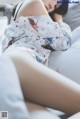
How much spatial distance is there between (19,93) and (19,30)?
605mm

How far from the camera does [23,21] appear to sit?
127 cm

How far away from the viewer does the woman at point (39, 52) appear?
867mm

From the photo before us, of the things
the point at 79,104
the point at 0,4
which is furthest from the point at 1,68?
the point at 0,4

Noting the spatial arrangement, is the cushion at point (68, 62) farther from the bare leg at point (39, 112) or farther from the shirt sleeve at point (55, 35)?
the bare leg at point (39, 112)

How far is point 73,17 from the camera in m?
1.89

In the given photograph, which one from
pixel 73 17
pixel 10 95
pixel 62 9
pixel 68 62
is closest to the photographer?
pixel 10 95

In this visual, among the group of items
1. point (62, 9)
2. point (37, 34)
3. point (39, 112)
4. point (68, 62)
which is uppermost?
point (62, 9)

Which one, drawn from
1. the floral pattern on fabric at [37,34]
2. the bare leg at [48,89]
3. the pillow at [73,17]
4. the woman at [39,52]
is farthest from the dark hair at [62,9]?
the bare leg at [48,89]

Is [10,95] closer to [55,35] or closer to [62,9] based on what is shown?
[55,35]

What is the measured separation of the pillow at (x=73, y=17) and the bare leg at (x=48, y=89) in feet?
3.30

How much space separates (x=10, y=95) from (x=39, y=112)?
156mm

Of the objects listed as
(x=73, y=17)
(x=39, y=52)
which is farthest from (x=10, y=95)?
(x=73, y=17)

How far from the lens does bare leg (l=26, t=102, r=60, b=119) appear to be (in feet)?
2.55

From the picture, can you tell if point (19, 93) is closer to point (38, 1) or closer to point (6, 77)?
point (6, 77)
